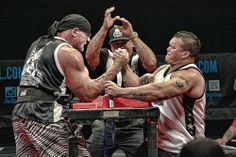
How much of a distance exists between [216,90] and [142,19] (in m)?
1.46

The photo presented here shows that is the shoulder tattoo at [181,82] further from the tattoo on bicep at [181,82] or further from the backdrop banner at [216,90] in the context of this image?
the backdrop banner at [216,90]

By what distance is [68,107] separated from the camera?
4.50 meters

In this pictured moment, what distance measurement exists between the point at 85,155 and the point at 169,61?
959mm

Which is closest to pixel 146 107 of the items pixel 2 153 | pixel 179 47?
pixel 179 47

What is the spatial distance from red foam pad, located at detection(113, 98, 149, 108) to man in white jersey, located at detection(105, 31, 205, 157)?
16 centimetres

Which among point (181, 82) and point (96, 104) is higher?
point (181, 82)

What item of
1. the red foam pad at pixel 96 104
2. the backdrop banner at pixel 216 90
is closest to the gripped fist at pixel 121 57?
the red foam pad at pixel 96 104

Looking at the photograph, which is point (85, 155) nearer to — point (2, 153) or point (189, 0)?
point (2, 153)

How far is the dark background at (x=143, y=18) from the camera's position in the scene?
9.30m

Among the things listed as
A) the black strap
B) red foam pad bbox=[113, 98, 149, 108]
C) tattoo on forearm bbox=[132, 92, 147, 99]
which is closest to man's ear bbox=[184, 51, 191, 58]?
tattoo on forearm bbox=[132, 92, 147, 99]

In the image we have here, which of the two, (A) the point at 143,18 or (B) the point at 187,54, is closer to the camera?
(B) the point at 187,54

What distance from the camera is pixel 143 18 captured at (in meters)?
9.38

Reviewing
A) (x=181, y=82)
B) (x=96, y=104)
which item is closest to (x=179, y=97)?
(x=181, y=82)

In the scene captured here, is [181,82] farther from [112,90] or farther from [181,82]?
[112,90]
